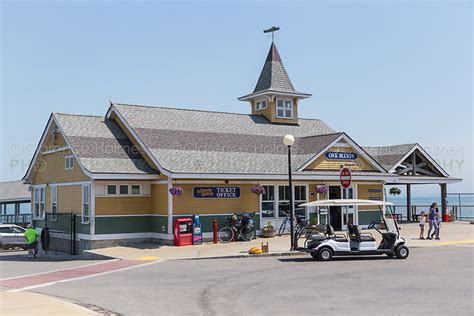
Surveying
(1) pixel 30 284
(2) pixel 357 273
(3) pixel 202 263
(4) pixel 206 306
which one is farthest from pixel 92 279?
(2) pixel 357 273

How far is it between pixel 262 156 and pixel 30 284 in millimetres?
15341

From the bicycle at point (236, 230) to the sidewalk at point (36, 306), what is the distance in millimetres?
13061

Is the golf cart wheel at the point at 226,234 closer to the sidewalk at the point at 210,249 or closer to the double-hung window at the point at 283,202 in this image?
the sidewalk at the point at 210,249

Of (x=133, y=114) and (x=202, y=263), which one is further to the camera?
(x=133, y=114)

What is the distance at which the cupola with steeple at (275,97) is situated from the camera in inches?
1379

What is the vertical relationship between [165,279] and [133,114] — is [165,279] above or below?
below

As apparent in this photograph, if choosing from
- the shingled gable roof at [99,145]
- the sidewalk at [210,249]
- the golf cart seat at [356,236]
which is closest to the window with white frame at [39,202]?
the shingled gable roof at [99,145]

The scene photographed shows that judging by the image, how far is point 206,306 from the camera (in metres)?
11.7

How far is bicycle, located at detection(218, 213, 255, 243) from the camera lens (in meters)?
25.7

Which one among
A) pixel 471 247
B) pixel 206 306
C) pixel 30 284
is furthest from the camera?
pixel 471 247

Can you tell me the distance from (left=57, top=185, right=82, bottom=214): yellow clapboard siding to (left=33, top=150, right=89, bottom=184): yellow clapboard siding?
1.30 feet

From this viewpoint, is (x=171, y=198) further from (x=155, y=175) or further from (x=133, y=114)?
(x=133, y=114)

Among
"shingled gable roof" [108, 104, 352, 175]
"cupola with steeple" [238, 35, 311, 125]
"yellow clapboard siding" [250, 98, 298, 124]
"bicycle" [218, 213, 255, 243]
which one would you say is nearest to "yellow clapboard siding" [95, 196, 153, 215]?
"shingled gable roof" [108, 104, 352, 175]

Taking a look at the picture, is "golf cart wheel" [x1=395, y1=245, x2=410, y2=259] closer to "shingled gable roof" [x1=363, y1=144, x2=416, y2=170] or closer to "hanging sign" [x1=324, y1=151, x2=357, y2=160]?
"hanging sign" [x1=324, y1=151, x2=357, y2=160]
